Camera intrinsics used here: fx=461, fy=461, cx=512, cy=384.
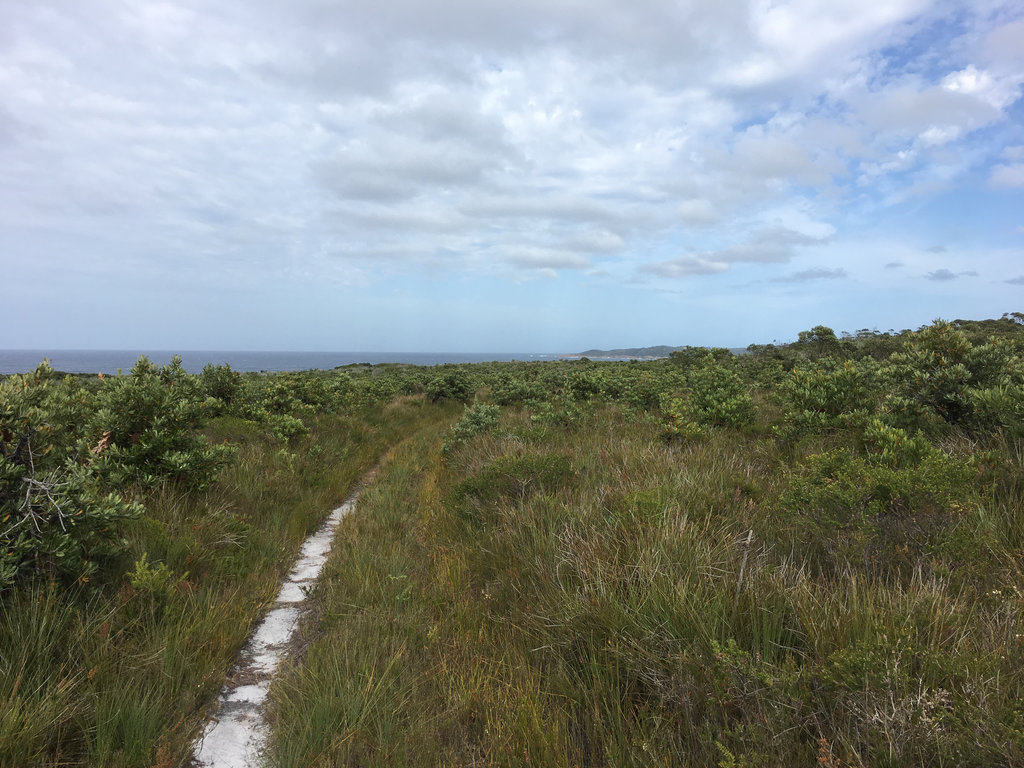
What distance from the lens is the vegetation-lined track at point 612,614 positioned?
2266 millimetres

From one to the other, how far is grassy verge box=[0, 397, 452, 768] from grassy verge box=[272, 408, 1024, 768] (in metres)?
0.65

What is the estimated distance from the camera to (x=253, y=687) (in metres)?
3.44

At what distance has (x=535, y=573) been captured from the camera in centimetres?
407

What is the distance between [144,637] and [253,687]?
2.87 feet

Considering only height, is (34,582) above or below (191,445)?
below

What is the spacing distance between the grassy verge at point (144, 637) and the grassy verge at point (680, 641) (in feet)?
2.15

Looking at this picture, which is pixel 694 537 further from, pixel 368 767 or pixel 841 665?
pixel 368 767

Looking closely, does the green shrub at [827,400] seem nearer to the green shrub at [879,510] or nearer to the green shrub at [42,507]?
the green shrub at [879,510]

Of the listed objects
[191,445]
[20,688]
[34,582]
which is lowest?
[20,688]

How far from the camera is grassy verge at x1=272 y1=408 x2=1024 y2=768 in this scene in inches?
84.2

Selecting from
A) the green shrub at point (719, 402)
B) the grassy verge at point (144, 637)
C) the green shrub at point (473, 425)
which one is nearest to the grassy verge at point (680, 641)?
the grassy verge at point (144, 637)

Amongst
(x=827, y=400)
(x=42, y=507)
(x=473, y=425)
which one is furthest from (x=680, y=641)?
(x=473, y=425)

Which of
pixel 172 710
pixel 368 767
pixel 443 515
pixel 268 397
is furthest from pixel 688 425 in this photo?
pixel 268 397

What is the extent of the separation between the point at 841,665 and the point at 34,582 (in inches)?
200
